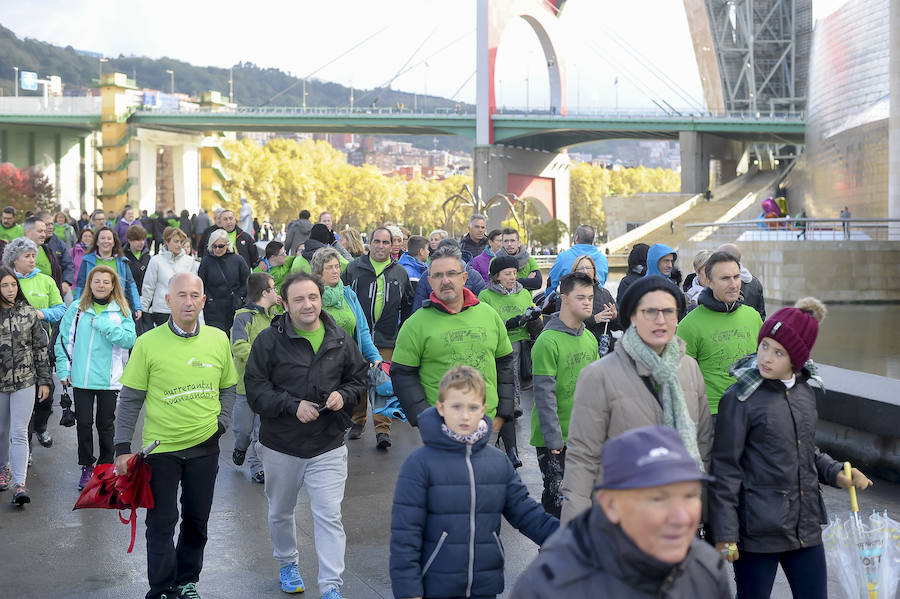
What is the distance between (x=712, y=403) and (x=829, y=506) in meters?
1.73

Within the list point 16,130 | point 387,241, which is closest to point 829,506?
point 387,241

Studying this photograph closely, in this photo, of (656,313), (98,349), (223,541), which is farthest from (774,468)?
(98,349)

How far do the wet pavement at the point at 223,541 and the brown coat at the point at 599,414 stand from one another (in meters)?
1.79

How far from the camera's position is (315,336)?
196 inches

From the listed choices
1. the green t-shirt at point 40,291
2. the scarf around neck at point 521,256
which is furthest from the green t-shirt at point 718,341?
the green t-shirt at point 40,291

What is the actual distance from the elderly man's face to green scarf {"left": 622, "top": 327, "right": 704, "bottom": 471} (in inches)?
57.0

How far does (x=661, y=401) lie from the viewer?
359 centimetres

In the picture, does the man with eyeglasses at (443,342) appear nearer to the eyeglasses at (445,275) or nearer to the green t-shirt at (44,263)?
the eyeglasses at (445,275)

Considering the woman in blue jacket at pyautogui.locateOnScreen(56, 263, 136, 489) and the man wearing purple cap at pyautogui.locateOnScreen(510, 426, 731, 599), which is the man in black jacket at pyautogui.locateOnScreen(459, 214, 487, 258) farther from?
the man wearing purple cap at pyautogui.locateOnScreen(510, 426, 731, 599)

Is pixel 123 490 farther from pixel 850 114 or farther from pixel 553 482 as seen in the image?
pixel 850 114

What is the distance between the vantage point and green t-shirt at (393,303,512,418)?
17.4ft

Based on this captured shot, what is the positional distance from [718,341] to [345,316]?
3.07m

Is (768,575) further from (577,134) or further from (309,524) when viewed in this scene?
(577,134)

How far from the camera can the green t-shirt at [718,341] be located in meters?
5.27
